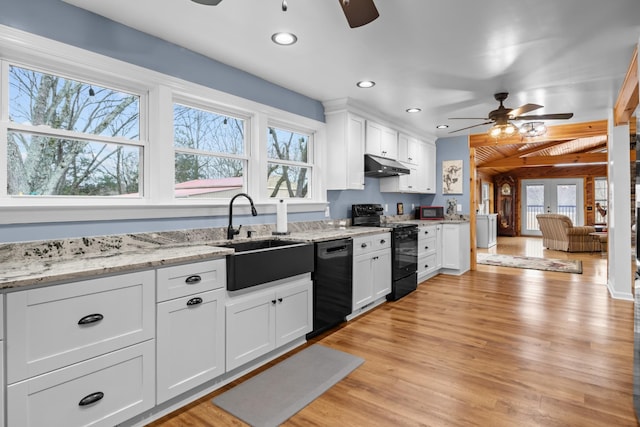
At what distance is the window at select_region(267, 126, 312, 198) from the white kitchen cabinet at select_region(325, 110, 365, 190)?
0.26 metres

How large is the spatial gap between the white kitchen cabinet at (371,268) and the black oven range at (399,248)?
114 millimetres

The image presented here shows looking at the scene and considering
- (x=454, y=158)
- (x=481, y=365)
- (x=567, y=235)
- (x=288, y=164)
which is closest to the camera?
(x=481, y=365)

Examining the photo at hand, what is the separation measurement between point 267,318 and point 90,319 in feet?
3.90

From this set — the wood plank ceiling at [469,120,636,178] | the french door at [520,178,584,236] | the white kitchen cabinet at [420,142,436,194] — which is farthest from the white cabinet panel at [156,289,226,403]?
the french door at [520,178,584,236]

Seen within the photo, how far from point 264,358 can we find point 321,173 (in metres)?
2.21

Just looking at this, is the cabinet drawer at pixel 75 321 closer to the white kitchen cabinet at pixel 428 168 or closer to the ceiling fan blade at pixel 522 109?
the ceiling fan blade at pixel 522 109

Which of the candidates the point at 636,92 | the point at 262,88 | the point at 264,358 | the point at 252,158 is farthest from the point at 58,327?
the point at 636,92

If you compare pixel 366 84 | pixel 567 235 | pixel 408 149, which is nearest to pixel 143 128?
pixel 366 84

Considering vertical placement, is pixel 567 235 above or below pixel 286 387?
above

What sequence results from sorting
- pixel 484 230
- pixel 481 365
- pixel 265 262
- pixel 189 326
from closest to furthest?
pixel 189 326, pixel 265 262, pixel 481 365, pixel 484 230

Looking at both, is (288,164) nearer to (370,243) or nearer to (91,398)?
(370,243)

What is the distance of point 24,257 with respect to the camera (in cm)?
195

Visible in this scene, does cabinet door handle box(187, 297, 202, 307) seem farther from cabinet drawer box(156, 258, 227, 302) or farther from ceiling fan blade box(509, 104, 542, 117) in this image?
ceiling fan blade box(509, 104, 542, 117)

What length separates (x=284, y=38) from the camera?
8.46ft
